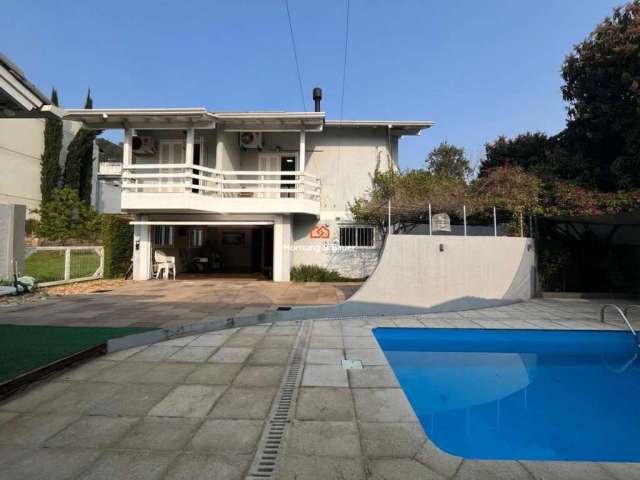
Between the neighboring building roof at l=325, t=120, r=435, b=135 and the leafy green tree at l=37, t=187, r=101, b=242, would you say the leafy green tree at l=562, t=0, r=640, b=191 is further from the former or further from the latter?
the leafy green tree at l=37, t=187, r=101, b=242

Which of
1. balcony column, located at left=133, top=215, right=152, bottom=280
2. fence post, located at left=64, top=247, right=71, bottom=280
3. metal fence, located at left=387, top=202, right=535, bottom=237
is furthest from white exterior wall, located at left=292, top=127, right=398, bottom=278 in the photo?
fence post, located at left=64, top=247, right=71, bottom=280

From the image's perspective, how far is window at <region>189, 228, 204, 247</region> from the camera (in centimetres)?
1689

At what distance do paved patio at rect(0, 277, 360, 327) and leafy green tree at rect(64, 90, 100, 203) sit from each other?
19086 mm

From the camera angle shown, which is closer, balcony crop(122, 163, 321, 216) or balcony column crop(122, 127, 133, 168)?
balcony crop(122, 163, 321, 216)

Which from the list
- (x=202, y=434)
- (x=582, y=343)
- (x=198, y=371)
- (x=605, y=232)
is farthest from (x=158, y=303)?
(x=605, y=232)

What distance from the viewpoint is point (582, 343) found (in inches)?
250

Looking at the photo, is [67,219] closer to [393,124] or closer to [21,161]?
[21,161]

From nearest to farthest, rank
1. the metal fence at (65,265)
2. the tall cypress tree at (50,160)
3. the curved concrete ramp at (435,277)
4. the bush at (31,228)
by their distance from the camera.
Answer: the curved concrete ramp at (435,277), the metal fence at (65,265), the bush at (31,228), the tall cypress tree at (50,160)

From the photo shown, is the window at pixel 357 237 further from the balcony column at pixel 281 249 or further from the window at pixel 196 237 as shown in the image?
the window at pixel 196 237

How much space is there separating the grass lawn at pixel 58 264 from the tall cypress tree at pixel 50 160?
535 inches

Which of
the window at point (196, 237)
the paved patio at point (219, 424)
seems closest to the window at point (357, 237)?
the window at point (196, 237)

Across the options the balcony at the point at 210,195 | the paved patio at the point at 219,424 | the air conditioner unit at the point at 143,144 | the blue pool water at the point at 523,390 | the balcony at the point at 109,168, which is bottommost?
the blue pool water at the point at 523,390

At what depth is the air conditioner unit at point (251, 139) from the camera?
45.4 ft

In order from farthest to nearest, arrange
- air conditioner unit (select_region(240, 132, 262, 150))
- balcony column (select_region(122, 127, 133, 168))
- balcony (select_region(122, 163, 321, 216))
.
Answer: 1. air conditioner unit (select_region(240, 132, 262, 150))
2. balcony column (select_region(122, 127, 133, 168))
3. balcony (select_region(122, 163, 321, 216))
